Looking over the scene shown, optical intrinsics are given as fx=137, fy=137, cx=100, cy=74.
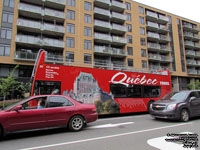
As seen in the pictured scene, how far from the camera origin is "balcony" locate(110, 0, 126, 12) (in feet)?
106

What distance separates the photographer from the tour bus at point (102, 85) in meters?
7.59

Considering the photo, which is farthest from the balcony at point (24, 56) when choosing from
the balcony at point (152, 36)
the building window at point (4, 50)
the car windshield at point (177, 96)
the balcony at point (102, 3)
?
the balcony at point (152, 36)

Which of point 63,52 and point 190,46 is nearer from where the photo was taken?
point 63,52

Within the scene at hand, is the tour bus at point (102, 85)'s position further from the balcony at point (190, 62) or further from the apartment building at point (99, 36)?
the balcony at point (190, 62)

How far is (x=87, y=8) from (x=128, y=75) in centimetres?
2488

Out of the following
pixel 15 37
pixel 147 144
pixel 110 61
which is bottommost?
pixel 147 144

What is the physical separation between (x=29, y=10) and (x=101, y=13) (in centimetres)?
1441

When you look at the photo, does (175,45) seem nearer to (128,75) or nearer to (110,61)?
(110,61)

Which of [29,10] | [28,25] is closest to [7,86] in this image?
[28,25]

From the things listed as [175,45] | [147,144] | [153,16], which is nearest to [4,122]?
A: [147,144]

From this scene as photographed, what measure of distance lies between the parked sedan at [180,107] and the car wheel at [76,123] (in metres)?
4.38

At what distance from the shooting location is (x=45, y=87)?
24.4 ft

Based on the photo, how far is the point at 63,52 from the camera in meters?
26.1

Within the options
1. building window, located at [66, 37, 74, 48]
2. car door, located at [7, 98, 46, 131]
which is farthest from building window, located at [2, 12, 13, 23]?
car door, located at [7, 98, 46, 131]
